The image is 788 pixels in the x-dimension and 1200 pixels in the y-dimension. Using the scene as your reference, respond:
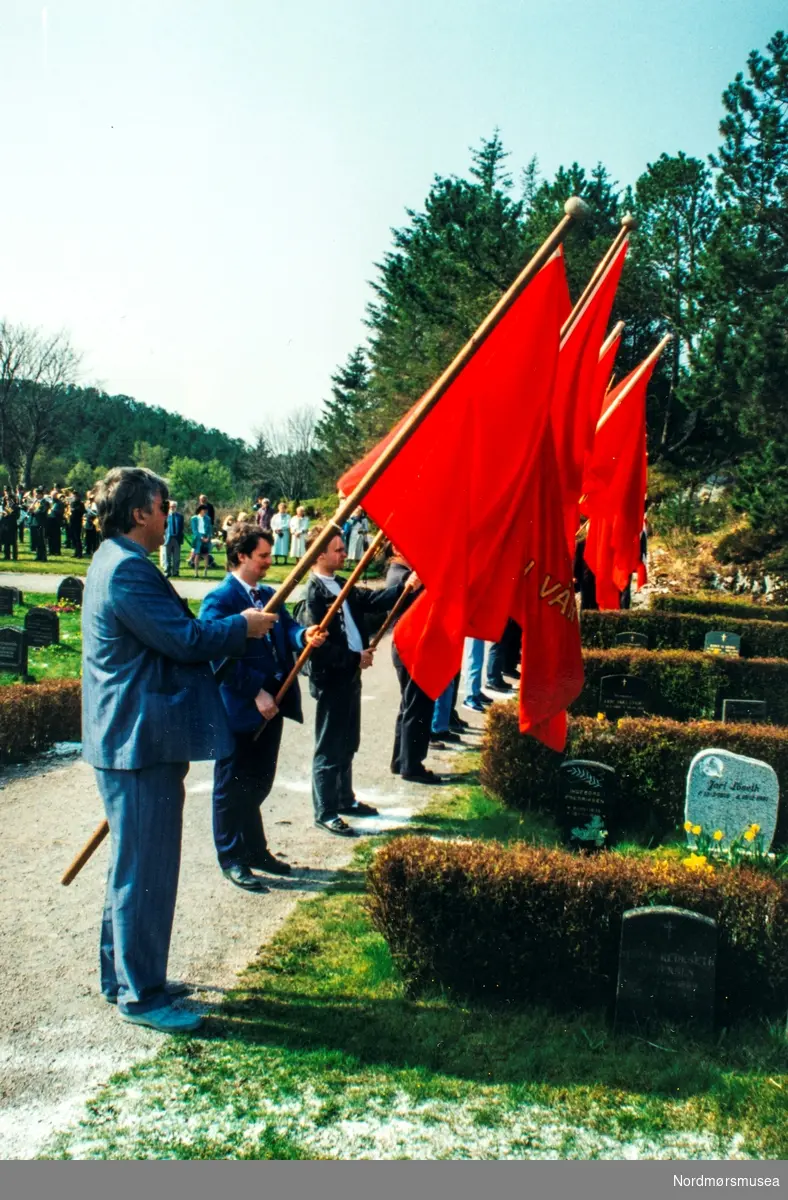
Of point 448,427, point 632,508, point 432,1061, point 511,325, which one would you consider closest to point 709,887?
point 432,1061

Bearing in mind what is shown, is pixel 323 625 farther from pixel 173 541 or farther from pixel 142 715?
pixel 173 541

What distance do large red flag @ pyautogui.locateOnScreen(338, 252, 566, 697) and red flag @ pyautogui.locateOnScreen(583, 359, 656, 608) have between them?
2.06 meters

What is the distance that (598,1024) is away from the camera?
4.36m

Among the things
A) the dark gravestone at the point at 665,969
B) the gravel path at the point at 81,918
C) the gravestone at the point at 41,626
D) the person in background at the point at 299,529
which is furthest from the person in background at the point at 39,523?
the dark gravestone at the point at 665,969

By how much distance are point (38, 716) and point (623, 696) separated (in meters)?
5.12

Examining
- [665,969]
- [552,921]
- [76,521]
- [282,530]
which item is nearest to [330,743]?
[552,921]

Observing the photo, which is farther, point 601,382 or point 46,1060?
point 601,382

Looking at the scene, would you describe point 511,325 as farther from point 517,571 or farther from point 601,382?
point 601,382

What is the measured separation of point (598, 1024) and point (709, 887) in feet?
2.48

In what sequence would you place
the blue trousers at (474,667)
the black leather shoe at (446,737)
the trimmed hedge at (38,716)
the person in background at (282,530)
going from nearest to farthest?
the trimmed hedge at (38,716), the black leather shoe at (446,737), the blue trousers at (474,667), the person in background at (282,530)

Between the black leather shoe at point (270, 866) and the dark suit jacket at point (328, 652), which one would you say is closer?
the black leather shoe at point (270, 866)

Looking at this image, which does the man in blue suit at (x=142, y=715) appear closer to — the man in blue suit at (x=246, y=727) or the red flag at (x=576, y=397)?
the man in blue suit at (x=246, y=727)

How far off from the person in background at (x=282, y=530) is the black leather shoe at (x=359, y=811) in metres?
21.3

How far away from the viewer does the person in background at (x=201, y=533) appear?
79.4 ft
